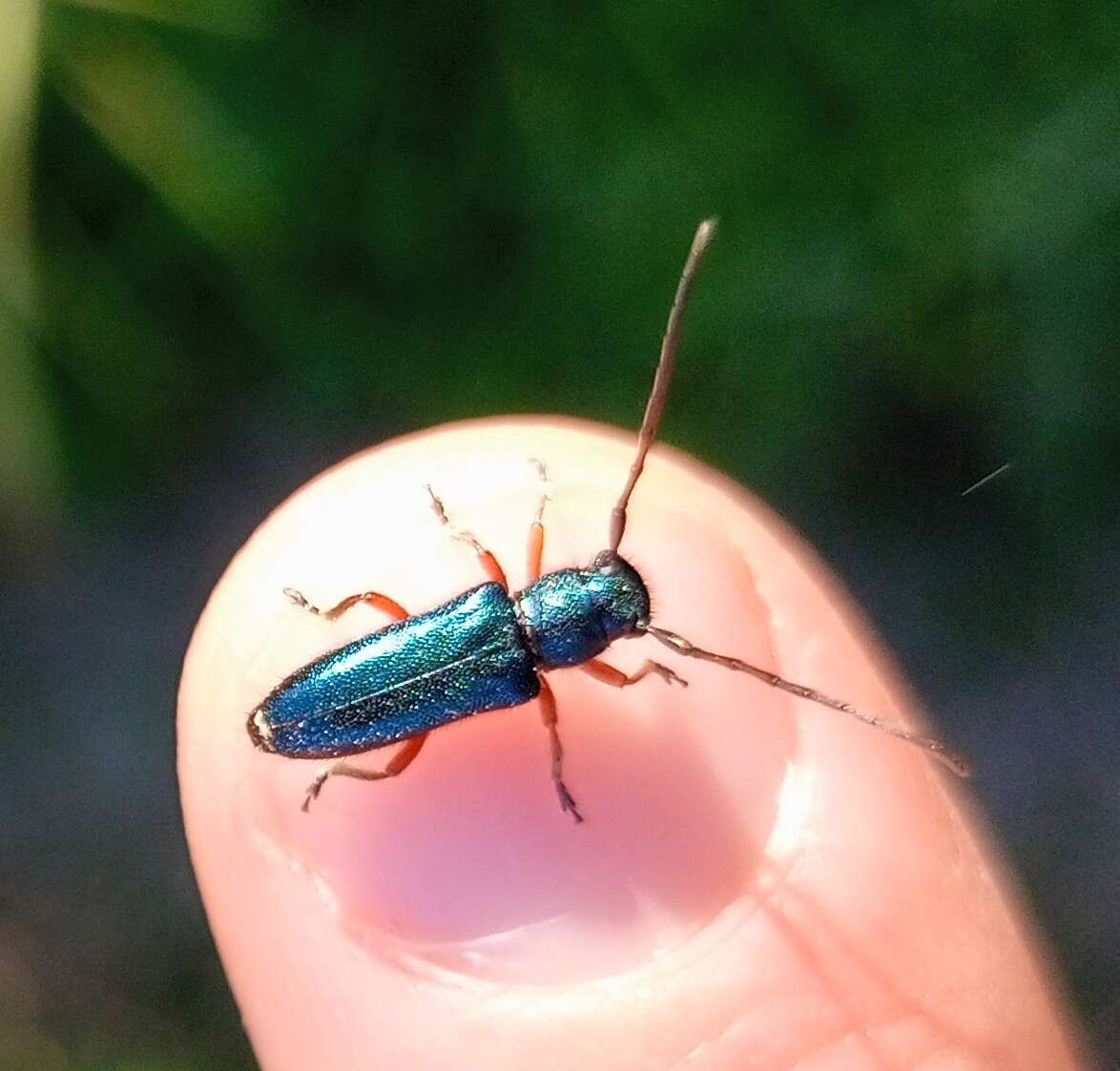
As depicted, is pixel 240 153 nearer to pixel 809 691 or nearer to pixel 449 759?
pixel 449 759

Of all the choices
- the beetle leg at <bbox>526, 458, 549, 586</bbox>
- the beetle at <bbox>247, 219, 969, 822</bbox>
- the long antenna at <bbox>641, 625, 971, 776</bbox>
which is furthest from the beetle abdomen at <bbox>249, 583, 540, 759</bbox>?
the long antenna at <bbox>641, 625, 971, 776</bbox>

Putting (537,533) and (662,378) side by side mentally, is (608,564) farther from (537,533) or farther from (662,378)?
(662,378)

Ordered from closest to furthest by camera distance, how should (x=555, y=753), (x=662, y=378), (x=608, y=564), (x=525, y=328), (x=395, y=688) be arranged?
(x=662, y=378) < (x=555, y=753) < (x=395, y=688) < (x=608, y=564) < (x=525, y=328)

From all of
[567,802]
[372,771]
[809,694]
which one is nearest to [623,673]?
[567,802]

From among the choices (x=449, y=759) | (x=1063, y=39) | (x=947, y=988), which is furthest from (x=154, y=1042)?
(x=1063, y=39)

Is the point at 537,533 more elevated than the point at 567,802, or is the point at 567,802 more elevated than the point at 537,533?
the point at 537,533

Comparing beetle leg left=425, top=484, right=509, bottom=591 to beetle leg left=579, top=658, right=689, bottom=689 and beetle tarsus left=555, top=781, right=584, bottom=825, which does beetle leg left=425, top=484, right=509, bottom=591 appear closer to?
beetle leg left=579, top=658, right=689, bottom=689

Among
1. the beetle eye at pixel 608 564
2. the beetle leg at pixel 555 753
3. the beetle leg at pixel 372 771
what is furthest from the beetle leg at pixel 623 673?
the beetle leg at pixel 372 771
